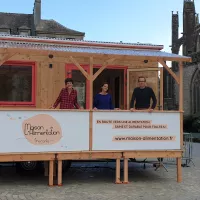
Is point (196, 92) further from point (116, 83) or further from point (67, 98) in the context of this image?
point (67, 98)

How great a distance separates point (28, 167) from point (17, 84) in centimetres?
241

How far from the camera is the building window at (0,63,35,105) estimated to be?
10172 mm

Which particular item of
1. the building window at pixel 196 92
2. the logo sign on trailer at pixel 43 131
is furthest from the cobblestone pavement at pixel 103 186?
the building window at pixel 196 92

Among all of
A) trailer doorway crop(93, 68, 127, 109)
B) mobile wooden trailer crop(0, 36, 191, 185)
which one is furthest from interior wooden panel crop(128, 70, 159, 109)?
mobile wooden trailer crop(0, 36, 191, 185)

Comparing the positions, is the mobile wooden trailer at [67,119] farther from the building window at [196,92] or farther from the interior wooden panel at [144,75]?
the building window at [196,92]

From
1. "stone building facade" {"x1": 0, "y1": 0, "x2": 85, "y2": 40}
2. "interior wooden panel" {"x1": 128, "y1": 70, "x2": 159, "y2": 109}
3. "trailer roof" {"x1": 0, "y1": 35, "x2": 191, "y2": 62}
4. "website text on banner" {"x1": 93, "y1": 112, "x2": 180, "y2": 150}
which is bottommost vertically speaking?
"website text on banner" {"x1": 93, "y1": 112, "x2": 180, "y2": 150}

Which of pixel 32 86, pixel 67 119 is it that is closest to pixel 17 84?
pixel 32 86

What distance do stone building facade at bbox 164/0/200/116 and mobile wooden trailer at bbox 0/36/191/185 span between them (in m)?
31.1

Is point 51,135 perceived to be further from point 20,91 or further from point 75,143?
point 20,91

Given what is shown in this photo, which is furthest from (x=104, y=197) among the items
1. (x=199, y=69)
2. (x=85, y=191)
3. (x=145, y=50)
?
(x=199, y=69)

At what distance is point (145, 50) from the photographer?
11375 millimetres

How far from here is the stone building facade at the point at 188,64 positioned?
134ft

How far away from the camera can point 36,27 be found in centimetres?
3816

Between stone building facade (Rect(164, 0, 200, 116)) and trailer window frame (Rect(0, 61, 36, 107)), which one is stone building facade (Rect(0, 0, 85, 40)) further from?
trailer window frame (Rect(0, 61, 36, 107))
